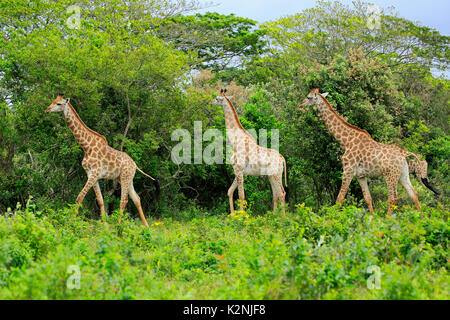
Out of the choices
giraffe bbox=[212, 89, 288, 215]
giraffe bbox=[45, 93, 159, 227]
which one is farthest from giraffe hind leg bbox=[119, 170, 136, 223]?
giraffe bbox=[212, 89, 288, 215]

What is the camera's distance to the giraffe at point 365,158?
10.9 m

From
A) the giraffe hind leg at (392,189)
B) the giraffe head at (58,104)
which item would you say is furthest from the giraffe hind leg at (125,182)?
the giraffe hind leg at (392,189)

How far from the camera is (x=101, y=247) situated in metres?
5.48

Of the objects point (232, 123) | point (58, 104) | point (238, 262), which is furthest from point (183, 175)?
point (238, 262)

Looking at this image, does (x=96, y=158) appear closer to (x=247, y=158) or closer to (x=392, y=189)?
(x=247, y=158)

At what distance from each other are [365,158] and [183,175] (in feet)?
18.4

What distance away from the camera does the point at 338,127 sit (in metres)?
11.6

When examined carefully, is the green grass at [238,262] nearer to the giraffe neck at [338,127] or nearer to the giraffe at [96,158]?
the giraffe at [96,158]

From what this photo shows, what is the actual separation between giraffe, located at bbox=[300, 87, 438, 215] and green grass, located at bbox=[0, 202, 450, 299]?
8.92 feet

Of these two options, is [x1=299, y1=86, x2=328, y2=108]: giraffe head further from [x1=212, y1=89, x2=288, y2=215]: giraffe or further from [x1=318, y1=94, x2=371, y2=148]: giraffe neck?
[x1=212, y1=89, x2=288, y2=215]: giraffe

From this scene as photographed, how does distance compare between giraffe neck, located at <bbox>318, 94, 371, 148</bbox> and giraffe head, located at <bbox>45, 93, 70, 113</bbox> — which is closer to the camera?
giraffe head, located at <bbox>45, 93, 70, 113</bbox>

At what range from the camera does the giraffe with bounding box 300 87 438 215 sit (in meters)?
10.9
